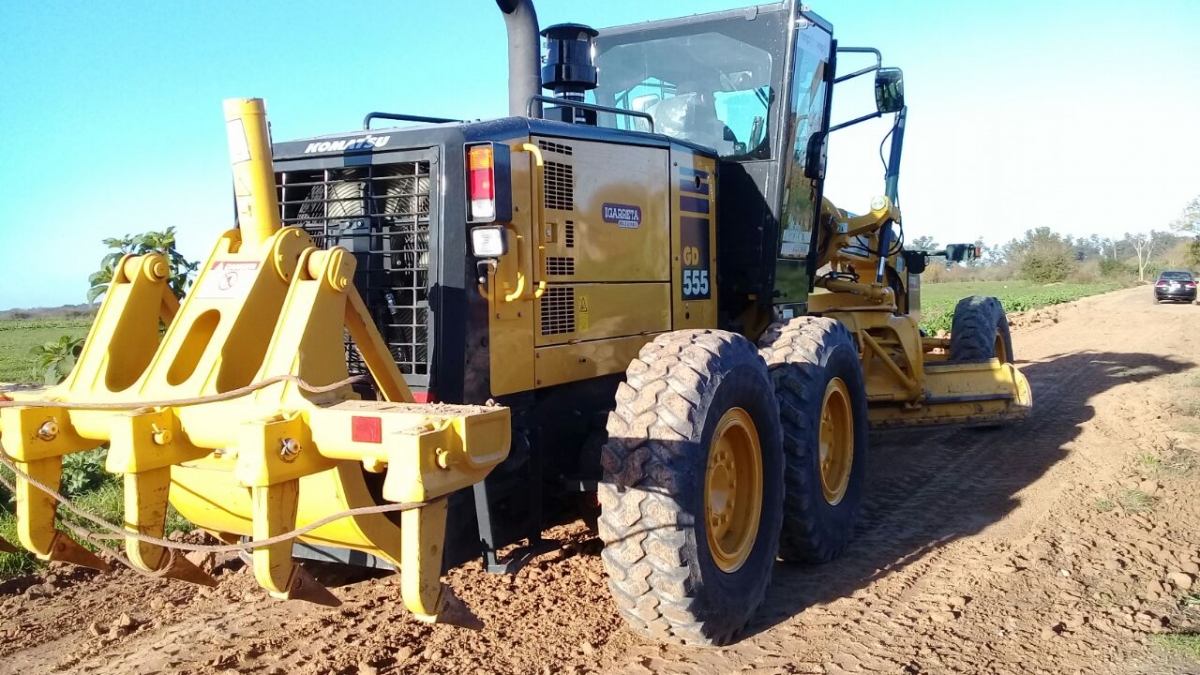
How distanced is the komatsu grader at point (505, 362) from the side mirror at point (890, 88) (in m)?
0.89

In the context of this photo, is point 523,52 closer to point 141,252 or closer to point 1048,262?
point 141,252

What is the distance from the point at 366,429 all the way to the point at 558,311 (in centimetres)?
163

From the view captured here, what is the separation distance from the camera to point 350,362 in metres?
4.18

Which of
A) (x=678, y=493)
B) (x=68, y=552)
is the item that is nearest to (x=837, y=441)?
(x=678, y=493)

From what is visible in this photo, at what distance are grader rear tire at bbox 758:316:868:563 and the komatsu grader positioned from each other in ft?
0.06

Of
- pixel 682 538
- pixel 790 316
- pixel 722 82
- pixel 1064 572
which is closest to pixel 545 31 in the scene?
pixel 722 82

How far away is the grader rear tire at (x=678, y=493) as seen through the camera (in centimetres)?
388

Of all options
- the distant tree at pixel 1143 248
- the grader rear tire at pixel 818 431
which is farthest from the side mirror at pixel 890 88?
the distant tree at pixel 1143 248

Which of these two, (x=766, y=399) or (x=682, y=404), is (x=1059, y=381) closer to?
(x=766, y=399)

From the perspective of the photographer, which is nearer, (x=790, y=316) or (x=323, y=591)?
(x=323, y=591)

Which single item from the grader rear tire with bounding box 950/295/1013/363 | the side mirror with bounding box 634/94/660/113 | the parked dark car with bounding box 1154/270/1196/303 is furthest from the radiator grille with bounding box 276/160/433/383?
the parked dark car with bounding box 1154/270/1196/303

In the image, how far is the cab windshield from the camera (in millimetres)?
5977

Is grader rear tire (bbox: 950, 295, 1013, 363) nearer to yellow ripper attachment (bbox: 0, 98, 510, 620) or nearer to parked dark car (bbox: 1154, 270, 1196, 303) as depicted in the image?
yellow ripper attachment (bbox: 0, 98, 510, 620)

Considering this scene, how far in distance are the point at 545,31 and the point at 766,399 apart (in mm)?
2586
